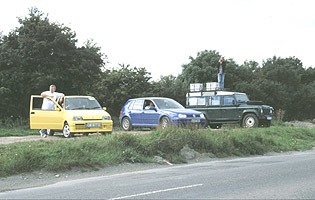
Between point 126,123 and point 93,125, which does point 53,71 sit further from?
point 93,125

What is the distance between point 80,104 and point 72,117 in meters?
1.32

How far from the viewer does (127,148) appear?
517 inches

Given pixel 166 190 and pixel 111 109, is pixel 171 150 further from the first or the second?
pixel 111 109

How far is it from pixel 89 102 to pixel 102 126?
1694 mm

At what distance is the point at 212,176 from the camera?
984 cm

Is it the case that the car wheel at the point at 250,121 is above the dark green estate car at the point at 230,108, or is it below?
below

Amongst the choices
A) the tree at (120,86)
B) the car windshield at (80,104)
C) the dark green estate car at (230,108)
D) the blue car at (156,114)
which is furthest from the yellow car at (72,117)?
the tree at (120,86)

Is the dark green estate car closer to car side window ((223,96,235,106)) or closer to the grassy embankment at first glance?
car side window ((223,96,235,106))

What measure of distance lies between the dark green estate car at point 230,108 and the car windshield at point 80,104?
9127 millimetres

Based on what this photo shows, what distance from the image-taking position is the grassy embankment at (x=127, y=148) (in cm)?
1109

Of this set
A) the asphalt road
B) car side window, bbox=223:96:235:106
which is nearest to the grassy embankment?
the asphalt road

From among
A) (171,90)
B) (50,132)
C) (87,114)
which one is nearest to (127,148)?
(87,114)

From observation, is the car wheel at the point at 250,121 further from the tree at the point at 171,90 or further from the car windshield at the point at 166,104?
the tree at the point at 171,90

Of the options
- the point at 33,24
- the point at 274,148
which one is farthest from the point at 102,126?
the point at 33,24
